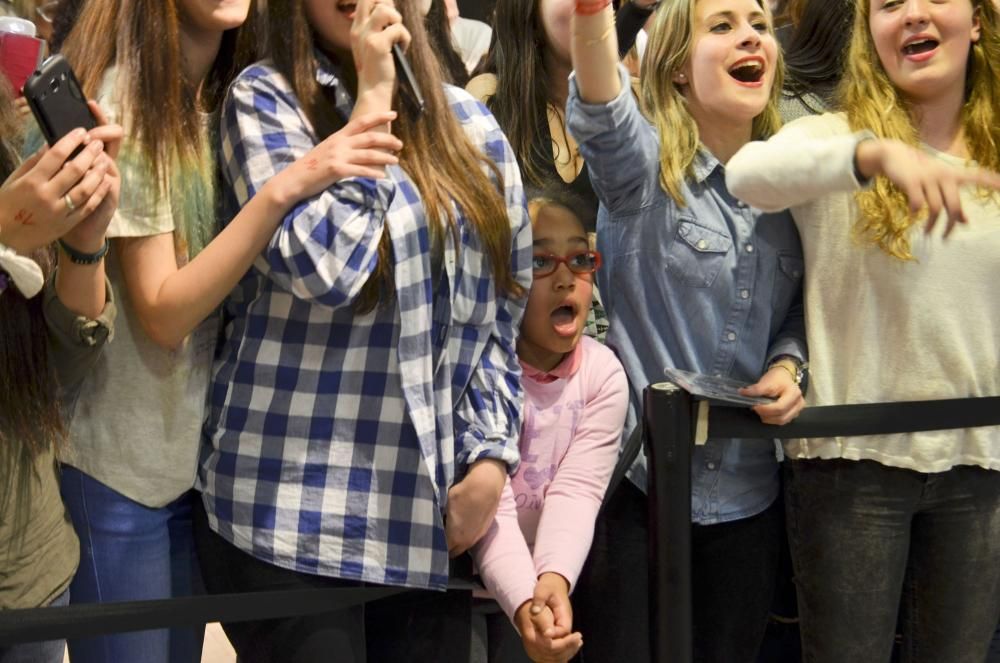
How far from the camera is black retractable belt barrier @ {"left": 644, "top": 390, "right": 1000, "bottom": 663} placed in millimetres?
1928

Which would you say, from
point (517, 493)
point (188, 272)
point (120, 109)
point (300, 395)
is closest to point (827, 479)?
point (517, 493)

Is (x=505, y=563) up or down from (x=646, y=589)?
up

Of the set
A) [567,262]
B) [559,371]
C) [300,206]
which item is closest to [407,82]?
[300,206]

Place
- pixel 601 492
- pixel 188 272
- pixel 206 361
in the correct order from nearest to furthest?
pixel 188 272, pixel 206 361, pixel 601 492

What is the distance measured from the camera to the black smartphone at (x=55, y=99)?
158 cm

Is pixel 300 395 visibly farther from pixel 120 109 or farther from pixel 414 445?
pixel 120 109

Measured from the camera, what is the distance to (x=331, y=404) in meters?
Answer: 1.77

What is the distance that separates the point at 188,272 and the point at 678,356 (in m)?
0.79

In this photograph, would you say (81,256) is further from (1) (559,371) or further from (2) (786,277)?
(2) (786,277)

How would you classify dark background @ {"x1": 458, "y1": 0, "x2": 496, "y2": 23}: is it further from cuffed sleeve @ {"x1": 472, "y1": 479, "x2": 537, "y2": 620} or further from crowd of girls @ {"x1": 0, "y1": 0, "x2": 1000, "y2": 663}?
cuffed sleeve @ {"x1": 472, "y1": 479, "x2": 537, "y2": 620}

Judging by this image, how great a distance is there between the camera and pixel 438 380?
1.84m

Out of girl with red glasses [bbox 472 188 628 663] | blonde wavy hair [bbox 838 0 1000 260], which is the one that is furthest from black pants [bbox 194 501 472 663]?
blonde wavy hair [bbox 838 0 1000 260]

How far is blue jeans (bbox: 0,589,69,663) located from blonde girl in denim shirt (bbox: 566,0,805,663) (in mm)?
780

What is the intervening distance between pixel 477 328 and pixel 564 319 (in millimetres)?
273
